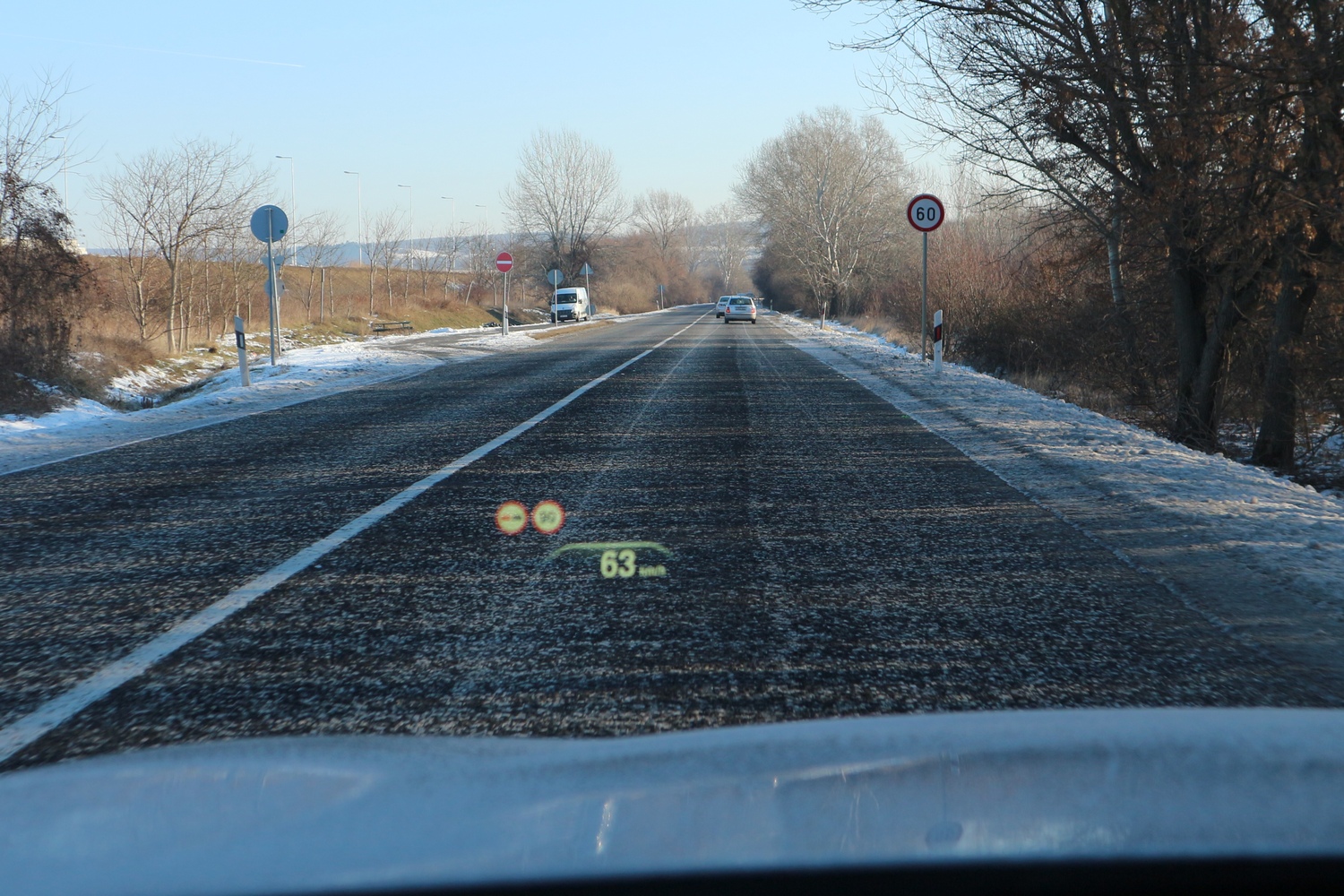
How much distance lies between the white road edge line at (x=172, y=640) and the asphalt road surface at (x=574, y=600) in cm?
4

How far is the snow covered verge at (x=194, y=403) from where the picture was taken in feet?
31.5

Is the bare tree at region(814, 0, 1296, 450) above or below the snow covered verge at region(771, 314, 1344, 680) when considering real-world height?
above

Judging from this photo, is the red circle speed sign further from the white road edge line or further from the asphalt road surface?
the white road edge line

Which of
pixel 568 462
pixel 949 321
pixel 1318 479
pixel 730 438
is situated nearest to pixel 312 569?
pixel 568 462

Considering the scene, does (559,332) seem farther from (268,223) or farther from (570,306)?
(268,223)

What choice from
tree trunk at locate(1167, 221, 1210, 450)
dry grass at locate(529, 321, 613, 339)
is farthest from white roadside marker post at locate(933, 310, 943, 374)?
dry grass at locate(529, 321, 613, 339)

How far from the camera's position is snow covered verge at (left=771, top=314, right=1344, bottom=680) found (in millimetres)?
4160

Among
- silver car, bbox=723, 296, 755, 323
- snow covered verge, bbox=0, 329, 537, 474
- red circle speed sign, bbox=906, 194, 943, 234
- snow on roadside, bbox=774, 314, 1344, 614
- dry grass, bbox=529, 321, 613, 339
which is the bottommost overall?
snow covered verge, bbox=0, 329, 537, 474

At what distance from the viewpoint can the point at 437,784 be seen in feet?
5.32

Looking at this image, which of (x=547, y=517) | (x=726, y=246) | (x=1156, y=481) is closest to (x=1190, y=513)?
(x=1156, y=481)

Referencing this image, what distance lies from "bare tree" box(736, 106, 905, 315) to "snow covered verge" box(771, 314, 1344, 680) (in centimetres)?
4893

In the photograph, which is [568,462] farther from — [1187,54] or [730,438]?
[1187,54]

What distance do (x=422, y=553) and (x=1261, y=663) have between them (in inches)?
143

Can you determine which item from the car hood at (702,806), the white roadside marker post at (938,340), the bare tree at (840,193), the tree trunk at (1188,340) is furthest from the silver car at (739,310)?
the car hood at (702,806)
